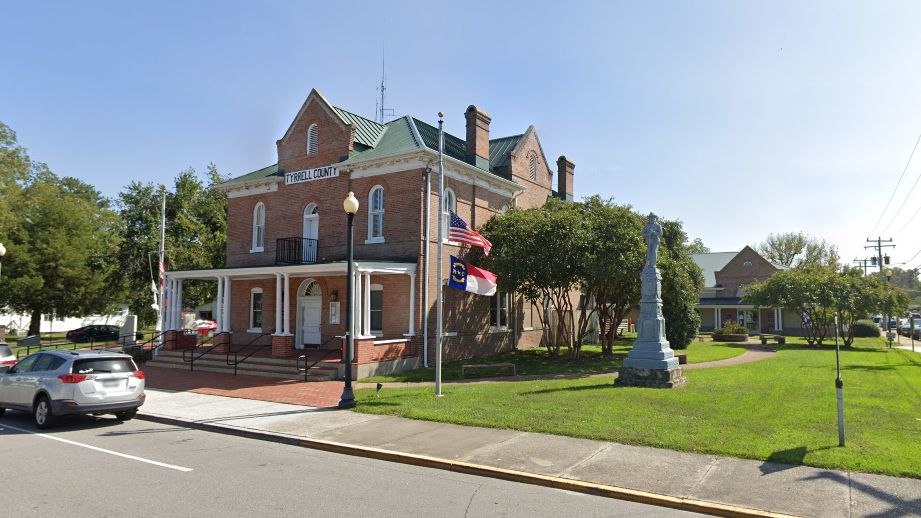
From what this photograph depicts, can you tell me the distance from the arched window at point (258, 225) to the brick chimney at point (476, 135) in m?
9.69

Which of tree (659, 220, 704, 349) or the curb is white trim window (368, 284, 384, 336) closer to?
the curb

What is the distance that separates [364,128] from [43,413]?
16632 millimetres

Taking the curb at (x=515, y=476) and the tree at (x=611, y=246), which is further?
the tree at (x=611, y=246)

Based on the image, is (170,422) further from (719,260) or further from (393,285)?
(719,260)

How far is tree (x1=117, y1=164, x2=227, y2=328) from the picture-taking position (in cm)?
4047

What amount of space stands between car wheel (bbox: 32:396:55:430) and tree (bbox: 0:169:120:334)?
35482 mm

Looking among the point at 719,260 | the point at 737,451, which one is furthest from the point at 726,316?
the point at 737,451

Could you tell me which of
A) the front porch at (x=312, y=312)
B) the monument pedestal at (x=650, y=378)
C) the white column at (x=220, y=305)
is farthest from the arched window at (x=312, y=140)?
the monument pedestal at (x=650, y=378)

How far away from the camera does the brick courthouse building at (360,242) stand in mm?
21578

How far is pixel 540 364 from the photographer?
2289 cm

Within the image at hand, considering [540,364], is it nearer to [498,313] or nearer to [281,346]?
[498,313]

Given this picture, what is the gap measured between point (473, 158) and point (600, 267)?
8463 mm

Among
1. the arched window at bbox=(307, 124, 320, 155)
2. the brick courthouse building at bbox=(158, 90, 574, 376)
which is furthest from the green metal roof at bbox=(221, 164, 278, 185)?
the arched window at bbox=(307, 124, 320, 155)

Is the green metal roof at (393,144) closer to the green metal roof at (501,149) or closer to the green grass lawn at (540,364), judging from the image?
the green metal roof at (501,149)
